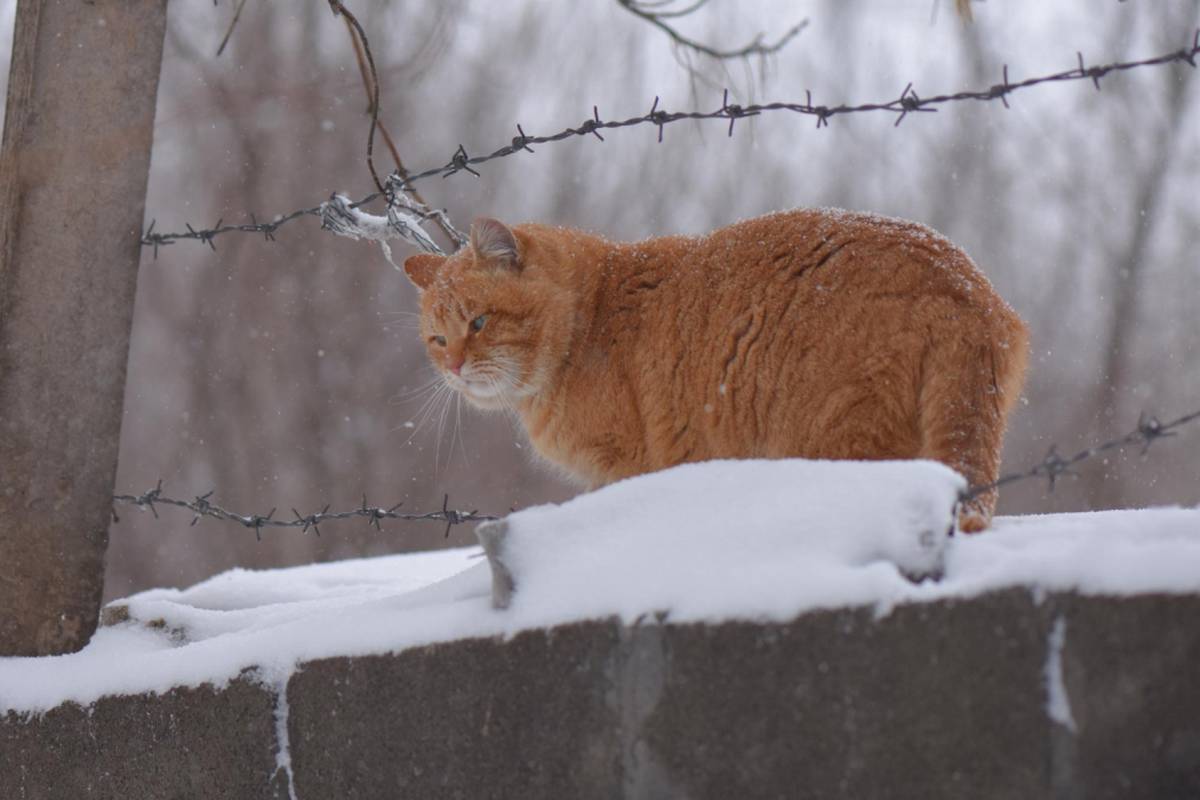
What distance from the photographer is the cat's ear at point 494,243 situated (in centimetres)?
292

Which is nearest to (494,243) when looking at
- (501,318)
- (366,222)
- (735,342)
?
(501,318)

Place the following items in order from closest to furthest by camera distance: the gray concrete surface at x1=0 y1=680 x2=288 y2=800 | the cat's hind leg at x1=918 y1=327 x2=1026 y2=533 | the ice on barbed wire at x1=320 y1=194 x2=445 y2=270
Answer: the cat's hind leg at x1=918 y1=327 x2=1026 y2=533 < the gray concrete surface at x1=0 y1=680 x2=288 y2=800 < the ice on barbed wire at x1=320 y1=194 x2=445 y2=270

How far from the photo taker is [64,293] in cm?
277

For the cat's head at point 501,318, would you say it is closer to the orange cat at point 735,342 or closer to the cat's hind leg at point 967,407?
the orange cat at point 735,342

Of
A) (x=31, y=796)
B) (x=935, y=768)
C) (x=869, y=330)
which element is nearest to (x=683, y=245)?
(x=869, y=330)

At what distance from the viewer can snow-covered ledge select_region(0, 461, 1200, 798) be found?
4.57 ft

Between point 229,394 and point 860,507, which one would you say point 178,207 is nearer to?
point 229,394

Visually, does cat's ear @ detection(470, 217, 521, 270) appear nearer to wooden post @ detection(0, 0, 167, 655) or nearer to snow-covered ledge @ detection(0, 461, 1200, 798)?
wooden post @ detection(0, 0, 167, 655)

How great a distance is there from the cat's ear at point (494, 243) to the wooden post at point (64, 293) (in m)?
0.82

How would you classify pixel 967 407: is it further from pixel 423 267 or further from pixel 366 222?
pixel 423 267

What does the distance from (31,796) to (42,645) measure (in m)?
0.34

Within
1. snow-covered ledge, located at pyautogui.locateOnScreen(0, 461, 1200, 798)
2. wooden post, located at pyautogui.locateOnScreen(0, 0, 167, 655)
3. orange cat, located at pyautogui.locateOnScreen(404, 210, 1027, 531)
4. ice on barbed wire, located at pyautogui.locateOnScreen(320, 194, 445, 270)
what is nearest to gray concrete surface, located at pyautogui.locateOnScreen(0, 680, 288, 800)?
snow-covered ledge, located at pyautogui.locateOnScreen(0, 461, 1200, 798)

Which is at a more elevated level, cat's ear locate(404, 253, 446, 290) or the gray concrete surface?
cat's ear locate(404, 253, 446, 290)

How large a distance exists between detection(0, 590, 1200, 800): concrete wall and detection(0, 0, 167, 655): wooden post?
863 millimetres
